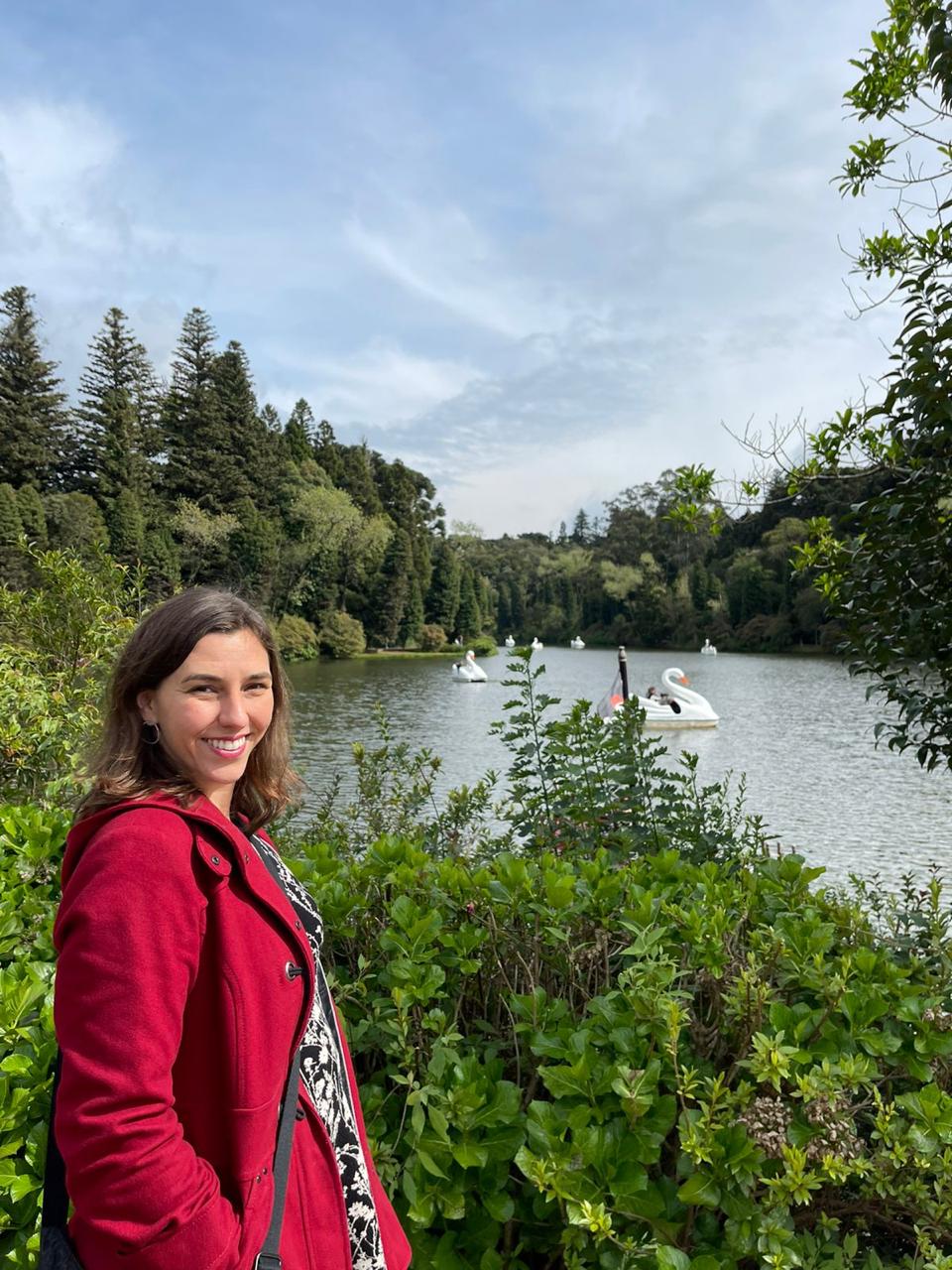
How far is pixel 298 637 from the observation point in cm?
4209

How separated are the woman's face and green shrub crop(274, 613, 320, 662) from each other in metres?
39.5

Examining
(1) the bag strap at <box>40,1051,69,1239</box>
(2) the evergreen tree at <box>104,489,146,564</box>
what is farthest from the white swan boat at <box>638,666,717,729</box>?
(2) the evergreen tree at <box>104,489,146,564</box>

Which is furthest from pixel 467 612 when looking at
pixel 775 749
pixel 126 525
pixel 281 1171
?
pixel 281 1171

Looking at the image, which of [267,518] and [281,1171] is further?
[267,518]

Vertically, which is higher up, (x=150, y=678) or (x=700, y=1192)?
(x=150, y=678)

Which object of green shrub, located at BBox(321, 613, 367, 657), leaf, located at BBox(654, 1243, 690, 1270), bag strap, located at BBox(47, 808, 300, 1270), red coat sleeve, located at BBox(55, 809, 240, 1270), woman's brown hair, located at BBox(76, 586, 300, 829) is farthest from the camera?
green shrub, located at BBox(321, 613, 367, 657)

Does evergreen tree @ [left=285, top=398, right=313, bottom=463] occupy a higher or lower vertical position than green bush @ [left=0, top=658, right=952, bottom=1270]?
higher

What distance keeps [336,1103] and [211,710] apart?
594 millimetres

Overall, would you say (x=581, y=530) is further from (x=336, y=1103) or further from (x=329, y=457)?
(x=336, y=1103)

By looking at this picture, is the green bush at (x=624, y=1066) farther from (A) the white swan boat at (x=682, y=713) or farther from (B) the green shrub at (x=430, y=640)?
(B) the green shrub at (x=430, y=640)

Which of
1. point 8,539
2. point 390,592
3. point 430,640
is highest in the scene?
point 8,539

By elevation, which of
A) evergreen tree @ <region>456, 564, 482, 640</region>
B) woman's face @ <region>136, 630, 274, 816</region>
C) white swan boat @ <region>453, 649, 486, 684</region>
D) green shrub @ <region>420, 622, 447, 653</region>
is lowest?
white swan boat @ <region>453, 649, 486, 684</region>

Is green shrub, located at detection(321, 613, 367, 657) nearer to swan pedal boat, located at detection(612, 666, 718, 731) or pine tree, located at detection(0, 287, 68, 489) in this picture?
pine tree, located at detection(0, 287, 68, 489)

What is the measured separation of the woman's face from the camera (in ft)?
3.67
